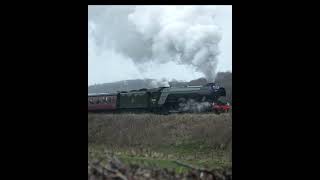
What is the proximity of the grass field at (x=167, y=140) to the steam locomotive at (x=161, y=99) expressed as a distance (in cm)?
13

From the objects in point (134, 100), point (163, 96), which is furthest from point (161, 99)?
point (134, 100)

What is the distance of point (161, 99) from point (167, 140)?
482 millimetres

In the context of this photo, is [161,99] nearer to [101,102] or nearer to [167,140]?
[167,140]

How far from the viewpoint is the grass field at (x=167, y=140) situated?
158 inches

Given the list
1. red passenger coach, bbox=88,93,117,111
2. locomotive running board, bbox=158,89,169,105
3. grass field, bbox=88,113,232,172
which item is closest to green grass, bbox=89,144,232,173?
grass field, bbox=88,113,232,172

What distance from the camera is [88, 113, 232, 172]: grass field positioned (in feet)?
13.2

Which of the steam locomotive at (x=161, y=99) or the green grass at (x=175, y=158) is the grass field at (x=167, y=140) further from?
the steam locomotive at (x=161, y=99)

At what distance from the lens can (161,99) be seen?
4.36m

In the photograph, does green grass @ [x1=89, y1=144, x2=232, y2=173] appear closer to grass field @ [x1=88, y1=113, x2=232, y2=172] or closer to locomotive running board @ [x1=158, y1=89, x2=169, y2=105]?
grass field @ [x1=88, y1=113, x2=232, y2=172]

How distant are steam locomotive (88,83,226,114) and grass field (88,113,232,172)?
13 centimetres

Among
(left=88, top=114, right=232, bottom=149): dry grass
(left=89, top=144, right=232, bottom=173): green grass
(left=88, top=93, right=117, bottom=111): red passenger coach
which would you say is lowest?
(left=89, top=144, right=232, bottom=173): green grass
